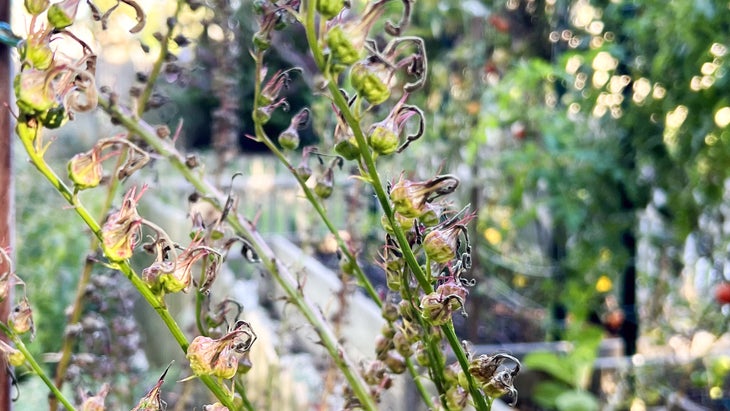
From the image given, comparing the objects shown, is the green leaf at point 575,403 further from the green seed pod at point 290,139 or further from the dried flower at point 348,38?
the dried flower at point 348,38

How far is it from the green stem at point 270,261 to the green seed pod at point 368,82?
0.51 feet

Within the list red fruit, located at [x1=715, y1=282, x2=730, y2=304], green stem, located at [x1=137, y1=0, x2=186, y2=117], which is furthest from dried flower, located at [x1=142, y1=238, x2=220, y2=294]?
red fruit, located at [x1=715, y1=282, x2=730, y2=304]

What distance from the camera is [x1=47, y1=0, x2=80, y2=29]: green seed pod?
0.27 meters

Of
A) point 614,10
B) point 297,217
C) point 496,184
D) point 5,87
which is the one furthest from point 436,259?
point 297,217

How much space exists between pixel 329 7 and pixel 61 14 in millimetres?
104

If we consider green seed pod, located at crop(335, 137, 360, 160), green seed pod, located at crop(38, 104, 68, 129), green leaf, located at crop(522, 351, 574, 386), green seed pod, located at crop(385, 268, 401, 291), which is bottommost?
green leaf, located at crop(522, 351, 574, 386)

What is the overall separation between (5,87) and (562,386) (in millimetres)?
1823

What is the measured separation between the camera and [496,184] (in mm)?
2412

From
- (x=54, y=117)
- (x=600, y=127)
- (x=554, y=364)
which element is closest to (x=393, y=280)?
(x=54, y=117)

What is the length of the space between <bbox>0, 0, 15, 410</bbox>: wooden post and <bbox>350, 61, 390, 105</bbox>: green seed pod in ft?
0.71

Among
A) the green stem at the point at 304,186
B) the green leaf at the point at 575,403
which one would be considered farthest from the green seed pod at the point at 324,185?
the green leaf at the point at 575,403

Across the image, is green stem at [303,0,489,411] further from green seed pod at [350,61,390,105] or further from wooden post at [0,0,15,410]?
wooden post at [0,0,15,410]

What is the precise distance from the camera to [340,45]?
0.82ft

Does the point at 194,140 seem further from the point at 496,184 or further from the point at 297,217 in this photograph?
the point at 496,184
